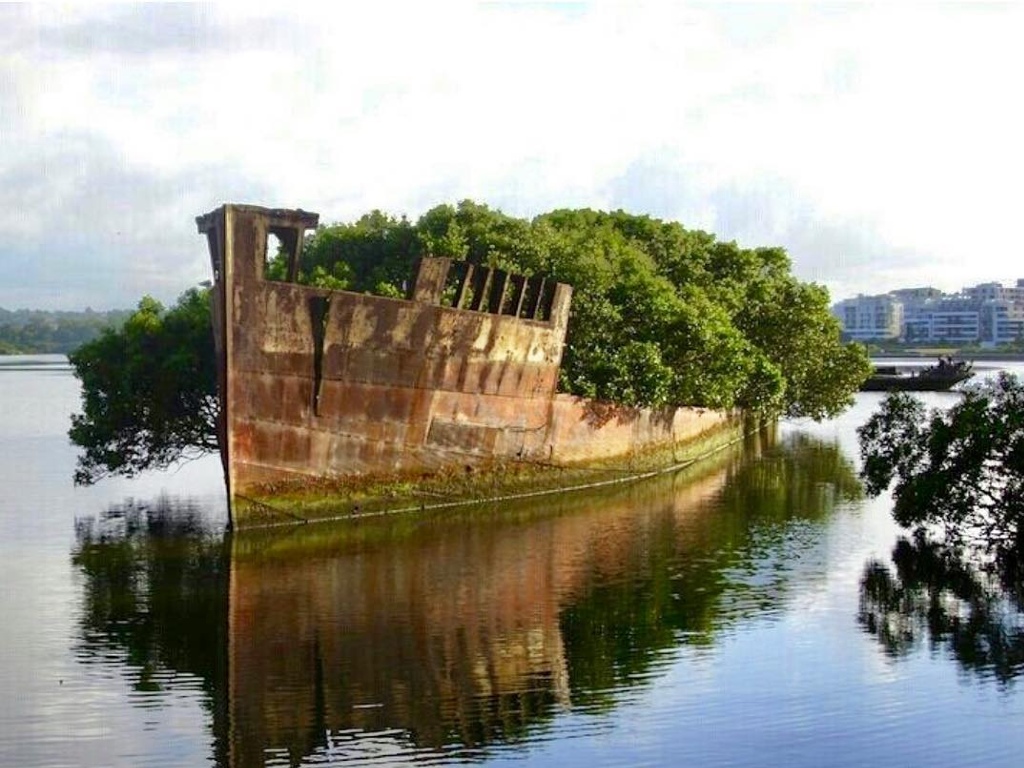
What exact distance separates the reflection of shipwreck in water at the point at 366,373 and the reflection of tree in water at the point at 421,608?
5.44 ft

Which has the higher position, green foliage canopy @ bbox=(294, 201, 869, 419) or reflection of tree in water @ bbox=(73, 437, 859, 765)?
green foliage canopy @ bbox=(294, 201, 869, 419)

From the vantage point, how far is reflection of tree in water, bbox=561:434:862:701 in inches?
806

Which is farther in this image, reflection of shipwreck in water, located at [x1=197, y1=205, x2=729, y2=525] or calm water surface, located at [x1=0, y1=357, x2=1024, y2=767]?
reflection of shipwreck in water, located at [x1=197, y1=205, x2=729, y2=525]

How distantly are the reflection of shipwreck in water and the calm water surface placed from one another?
1.56 m

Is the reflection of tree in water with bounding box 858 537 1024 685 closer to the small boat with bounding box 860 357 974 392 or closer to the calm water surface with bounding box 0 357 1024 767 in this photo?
the calm water surface with bounding box 0 357 1024 767

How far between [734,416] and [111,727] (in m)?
38.7

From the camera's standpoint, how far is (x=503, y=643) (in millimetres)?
21000

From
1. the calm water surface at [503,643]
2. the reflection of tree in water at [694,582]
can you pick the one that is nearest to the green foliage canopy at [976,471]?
the calm water surface at [503,643]

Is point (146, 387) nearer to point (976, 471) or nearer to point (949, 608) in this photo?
point (976, 471)

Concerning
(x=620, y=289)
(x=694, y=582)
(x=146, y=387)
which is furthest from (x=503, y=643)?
(x=620, y=289)

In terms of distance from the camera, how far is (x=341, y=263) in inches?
1591

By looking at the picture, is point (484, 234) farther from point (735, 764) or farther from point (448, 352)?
point (735, 764)

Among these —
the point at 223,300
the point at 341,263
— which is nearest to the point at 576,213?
the point at 341,263

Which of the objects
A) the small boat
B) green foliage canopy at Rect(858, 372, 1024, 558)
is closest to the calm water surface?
green foliage canopy at Rect(858, 372, 1024, 558)
